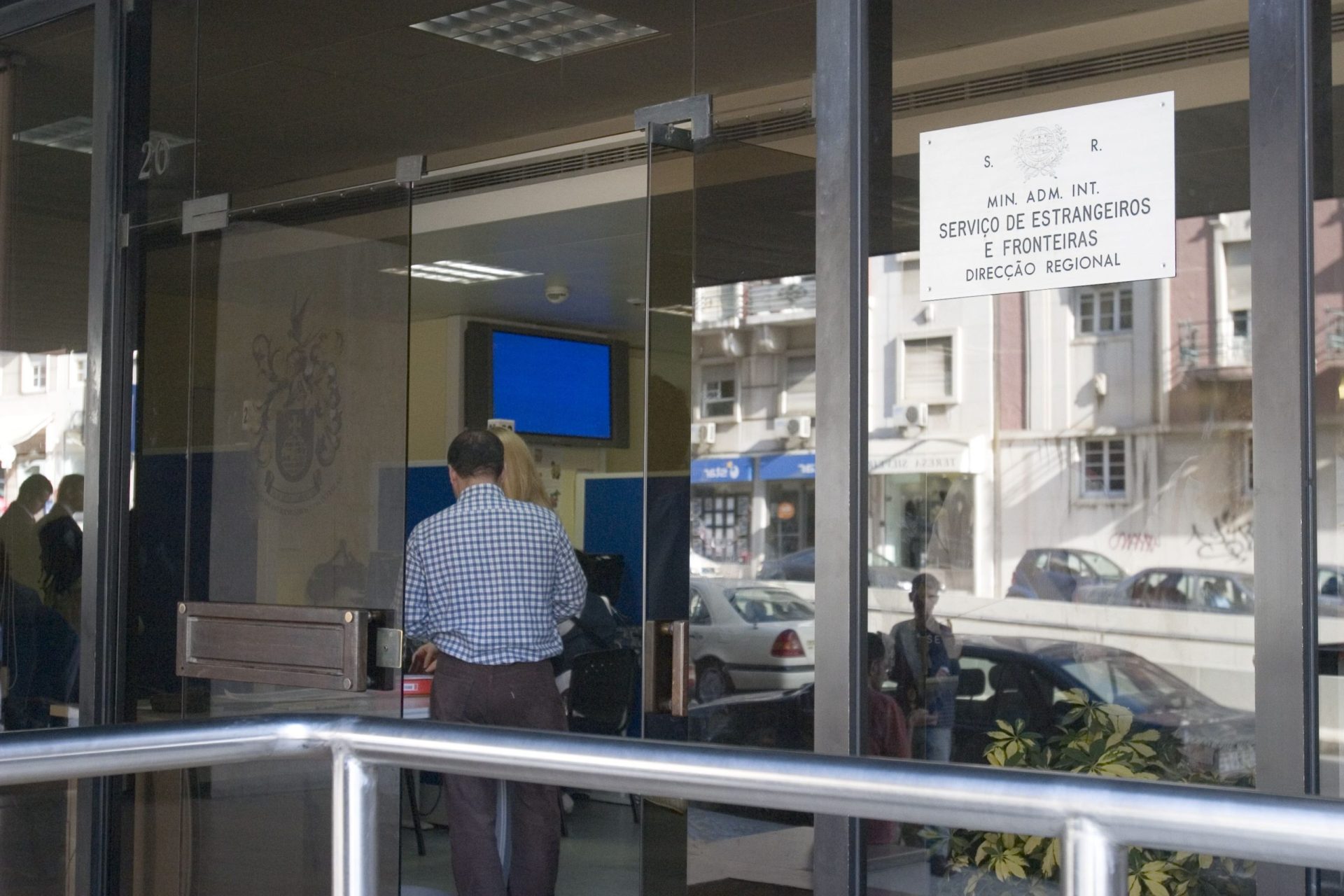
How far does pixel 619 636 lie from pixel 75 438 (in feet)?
10.5

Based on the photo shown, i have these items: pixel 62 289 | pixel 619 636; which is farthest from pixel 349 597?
pixel 619 636

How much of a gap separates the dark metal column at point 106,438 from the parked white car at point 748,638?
1.79m

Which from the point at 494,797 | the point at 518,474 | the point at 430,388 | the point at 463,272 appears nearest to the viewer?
the point at 494,797

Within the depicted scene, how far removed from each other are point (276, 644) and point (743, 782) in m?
2.79

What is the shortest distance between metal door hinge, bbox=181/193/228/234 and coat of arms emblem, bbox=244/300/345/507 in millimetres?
399

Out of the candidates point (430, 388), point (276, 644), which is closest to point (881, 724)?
point (276, 644)

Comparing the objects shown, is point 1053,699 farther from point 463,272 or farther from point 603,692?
point 463,272

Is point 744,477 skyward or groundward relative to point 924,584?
skyward

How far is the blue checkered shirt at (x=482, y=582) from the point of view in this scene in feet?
14.4

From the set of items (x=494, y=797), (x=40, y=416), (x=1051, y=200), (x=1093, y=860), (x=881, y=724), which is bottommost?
(x=494, y=797)

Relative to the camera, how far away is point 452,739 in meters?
1.58

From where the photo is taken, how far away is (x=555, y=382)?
34.4 ft

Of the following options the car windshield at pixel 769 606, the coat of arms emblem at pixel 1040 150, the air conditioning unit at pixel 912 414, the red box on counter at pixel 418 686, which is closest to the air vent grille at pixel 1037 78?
the coat of arms emblem at pixel 1040 150

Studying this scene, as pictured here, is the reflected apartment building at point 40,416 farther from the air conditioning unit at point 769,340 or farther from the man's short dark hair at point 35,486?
the air conditioning unit at point 769,340
